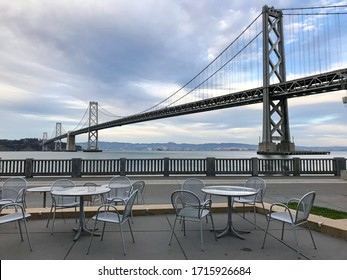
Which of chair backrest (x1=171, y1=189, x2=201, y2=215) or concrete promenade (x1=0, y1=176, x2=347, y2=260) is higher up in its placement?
chair backrest (x1=171, y1=189, x2=201, y2=215)

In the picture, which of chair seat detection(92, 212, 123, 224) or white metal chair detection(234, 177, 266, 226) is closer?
chair seat detection(92, 212, 123, 224)

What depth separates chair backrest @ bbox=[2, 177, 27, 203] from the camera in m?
5.28


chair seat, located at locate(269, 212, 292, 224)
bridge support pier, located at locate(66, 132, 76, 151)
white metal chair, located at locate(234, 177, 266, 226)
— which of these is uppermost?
bridge support pier, located at locate(66, 132, 76, 151)

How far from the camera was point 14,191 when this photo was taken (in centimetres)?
551

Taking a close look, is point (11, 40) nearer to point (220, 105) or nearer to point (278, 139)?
point (220, 105)

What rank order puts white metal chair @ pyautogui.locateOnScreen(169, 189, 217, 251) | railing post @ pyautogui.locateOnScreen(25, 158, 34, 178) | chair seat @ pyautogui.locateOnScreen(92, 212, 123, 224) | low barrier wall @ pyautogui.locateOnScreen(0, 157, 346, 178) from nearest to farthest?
chair seat @ pyautogui.locateOnScreen(92, 212, 123, 224) < white metal chair @ pyautogui.locateOnScreen(169, 189, 217, 251) < railing post @ pyautogui.locateOnScreen(25, 158, 34, 178) < low barrier wall @ pyautogui.locateOnScreen(0, 157, 346, 178)

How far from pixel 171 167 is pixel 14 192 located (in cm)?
863

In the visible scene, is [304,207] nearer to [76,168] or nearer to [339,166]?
[76,168]

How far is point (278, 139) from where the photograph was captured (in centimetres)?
4375

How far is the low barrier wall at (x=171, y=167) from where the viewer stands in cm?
1295

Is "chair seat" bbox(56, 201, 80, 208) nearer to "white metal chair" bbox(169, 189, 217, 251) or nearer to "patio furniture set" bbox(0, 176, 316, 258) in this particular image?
"patio furniture set" bbox(0, 176, 316, 258)

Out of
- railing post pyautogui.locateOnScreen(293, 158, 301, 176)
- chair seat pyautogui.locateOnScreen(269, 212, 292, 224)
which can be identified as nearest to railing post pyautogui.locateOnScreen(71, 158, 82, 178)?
railing post pyautogui.locateOnScreen(293, 158, 301, 176)

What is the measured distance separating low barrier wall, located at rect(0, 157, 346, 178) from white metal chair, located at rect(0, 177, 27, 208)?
6.99m

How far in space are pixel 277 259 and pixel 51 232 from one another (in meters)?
3.45
